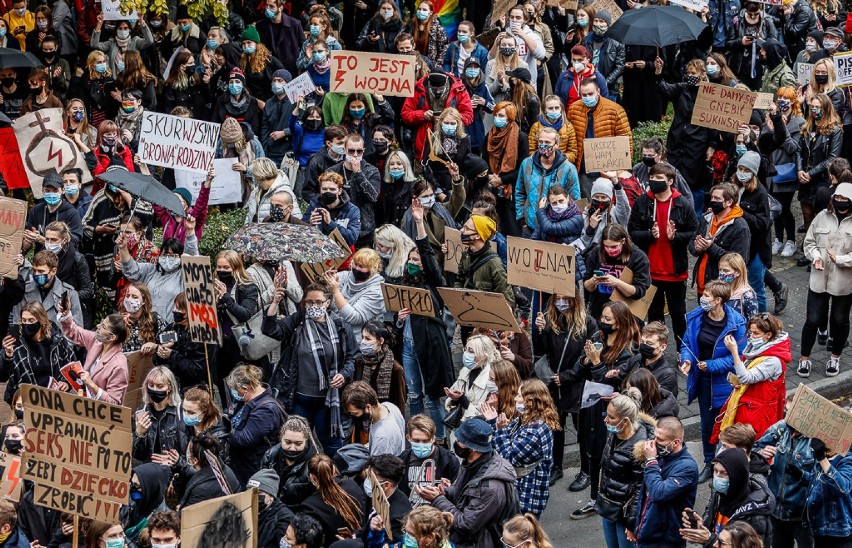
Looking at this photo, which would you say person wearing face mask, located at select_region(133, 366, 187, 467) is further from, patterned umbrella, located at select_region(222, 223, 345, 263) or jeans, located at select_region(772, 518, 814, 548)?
jeans, located at select_region(772, 518, 814, 548)

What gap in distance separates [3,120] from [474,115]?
16.2ft

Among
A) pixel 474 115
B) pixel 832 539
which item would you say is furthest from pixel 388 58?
pixel 832 539

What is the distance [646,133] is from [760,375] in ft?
21.4

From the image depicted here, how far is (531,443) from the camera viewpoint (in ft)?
36.2

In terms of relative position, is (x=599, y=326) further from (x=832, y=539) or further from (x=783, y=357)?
(x=832, y=539)

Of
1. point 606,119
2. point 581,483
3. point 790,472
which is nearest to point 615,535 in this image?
point 790,472

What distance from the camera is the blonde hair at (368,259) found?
13180mm

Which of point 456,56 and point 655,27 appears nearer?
point 655,27

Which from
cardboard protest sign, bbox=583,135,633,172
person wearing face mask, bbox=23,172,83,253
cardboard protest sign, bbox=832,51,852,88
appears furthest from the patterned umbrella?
cardboard protest sign, bbox=832,51,852,88

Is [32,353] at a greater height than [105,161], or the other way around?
[105,161]

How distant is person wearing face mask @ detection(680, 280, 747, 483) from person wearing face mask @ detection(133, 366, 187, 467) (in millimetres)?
4012

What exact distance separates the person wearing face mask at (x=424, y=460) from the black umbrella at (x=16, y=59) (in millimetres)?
8277

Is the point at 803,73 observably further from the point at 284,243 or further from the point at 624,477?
the point at 624,477

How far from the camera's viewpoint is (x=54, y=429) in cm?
1053
